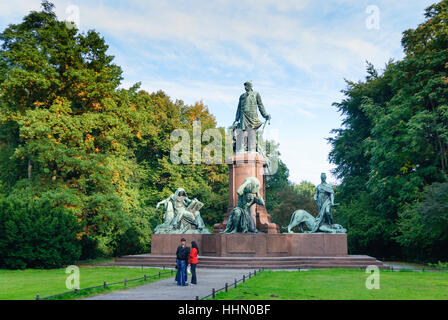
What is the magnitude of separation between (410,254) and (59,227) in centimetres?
2336

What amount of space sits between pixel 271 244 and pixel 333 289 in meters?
9.36

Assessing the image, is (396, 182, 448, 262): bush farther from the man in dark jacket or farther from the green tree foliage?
the man in dark jacket

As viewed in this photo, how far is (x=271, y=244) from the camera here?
66.9ft

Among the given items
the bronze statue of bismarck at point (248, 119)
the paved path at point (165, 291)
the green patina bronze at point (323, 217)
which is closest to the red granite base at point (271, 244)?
the green patina bronze at point (323, 217)

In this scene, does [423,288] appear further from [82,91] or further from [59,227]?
[82,91]

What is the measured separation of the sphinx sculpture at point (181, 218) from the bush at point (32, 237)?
5149mm

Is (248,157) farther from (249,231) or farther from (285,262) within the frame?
(285,262)

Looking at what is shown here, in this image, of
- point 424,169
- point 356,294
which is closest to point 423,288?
point 356,294

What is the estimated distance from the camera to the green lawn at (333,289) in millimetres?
9695

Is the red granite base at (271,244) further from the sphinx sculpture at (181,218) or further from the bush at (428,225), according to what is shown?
the bush at (428,225)

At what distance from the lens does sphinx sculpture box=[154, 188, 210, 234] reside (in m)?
24.2

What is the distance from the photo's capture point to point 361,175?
36.3m

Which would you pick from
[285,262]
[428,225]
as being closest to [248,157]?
[285,262]

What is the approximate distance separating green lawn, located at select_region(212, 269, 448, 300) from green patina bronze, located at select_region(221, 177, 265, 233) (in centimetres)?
676
